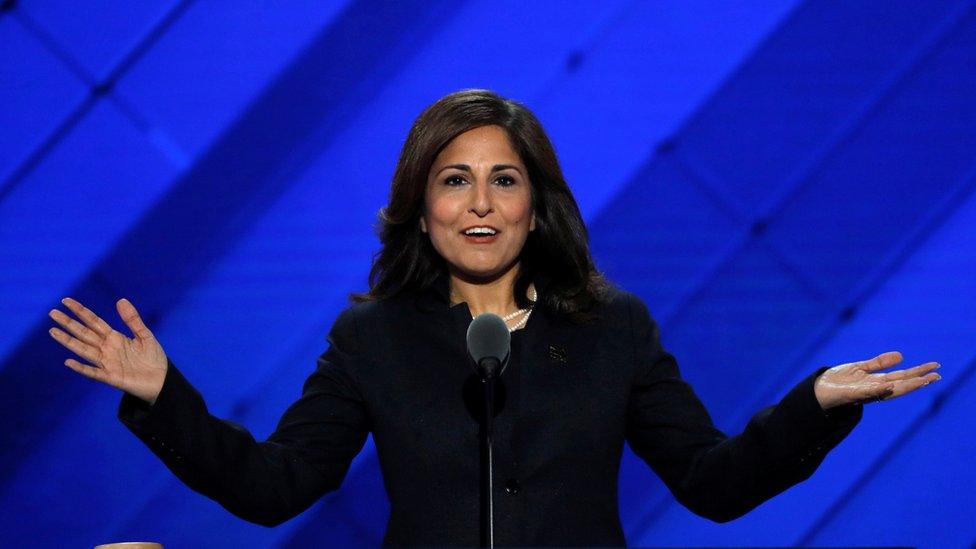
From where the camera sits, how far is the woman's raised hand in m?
2.07

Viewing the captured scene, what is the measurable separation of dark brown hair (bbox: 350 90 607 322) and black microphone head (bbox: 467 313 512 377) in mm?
684

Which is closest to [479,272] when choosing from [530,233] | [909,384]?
[530,233]

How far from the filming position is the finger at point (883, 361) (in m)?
2.02

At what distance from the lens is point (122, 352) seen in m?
2.08

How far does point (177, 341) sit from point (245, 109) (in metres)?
0.66

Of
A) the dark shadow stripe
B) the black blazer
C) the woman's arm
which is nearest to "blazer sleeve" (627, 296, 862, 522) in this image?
the black blazer

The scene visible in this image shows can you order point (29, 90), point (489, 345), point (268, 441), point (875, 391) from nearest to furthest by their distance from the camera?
point (489, 345)
point (875, 391)
point (268, 441)
point (29, 90)

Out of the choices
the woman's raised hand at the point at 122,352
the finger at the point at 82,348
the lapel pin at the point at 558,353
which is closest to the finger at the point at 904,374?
the lapel pin at the point at 558,353

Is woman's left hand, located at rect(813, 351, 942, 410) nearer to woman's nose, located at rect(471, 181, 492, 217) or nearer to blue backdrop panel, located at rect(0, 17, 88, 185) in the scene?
woman's nose, located at rect(471, 181, 492, 217)

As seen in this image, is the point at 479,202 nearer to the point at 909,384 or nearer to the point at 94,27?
the point at 909,384

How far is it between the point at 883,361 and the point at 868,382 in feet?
0.14

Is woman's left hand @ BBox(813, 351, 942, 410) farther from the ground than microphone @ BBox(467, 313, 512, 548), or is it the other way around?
woman's left hand @ BBox(813, 351, 942, 410)

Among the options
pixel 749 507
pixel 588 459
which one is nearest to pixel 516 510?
pixel 588 459

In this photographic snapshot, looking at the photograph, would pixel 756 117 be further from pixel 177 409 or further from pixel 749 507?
pixel 177 409
